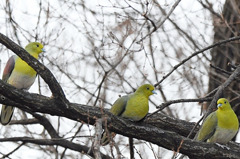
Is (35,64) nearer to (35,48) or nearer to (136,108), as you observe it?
(136,108)

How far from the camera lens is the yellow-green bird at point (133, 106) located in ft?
16.2

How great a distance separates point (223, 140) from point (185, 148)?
0.78 m

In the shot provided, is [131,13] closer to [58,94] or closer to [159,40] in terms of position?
[159,40]

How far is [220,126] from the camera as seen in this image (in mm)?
5320

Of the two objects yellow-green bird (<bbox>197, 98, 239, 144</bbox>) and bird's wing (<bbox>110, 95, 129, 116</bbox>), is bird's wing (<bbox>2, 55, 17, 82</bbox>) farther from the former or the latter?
yellow-green bird (<bbox>197, 98, 239, 144</bbox>)

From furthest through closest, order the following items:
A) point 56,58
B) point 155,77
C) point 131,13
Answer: point 155,77 → point 131,13 → point 56,58

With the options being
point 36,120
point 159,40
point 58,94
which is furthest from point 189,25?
point 58,94

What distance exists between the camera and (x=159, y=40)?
10.1m

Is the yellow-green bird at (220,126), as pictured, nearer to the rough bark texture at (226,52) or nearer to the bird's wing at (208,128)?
the bird's wing at (208,128)

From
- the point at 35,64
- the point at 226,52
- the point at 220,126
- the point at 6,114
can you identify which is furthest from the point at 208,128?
the point at 226,52

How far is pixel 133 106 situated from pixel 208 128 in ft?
3.14

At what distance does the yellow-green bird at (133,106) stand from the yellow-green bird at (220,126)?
2.54 feet

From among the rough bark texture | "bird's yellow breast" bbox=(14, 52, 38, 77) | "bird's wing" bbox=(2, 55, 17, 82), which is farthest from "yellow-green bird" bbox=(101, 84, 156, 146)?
the rough bark texture

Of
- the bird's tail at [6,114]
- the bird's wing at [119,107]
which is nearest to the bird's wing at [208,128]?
the bird's wing at [119,107]
